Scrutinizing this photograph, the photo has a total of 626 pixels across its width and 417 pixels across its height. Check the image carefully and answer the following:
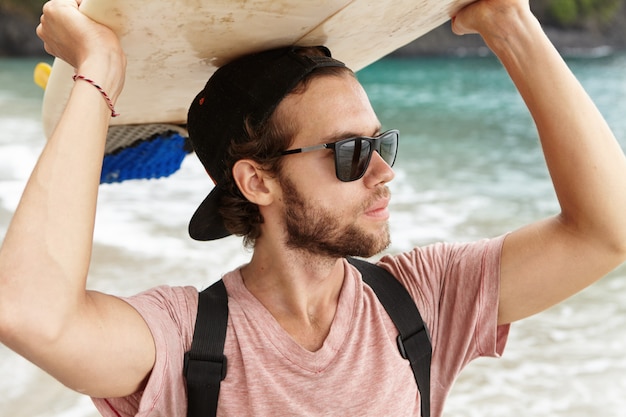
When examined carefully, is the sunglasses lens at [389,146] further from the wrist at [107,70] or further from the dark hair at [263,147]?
the wrist at [107,70]

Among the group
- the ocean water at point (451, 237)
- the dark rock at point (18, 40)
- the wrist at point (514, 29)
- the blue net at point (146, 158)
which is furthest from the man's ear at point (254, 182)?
the dark rock at point (18, 40)

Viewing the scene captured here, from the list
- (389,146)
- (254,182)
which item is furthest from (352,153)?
(254,182)

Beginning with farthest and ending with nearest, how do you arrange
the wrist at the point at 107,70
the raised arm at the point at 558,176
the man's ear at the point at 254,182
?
the man's ear at the point at 254,182 < the raised arm at the point at 558,176 < the wrist at the point at 107,70

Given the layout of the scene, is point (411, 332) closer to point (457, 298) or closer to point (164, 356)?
point (457, 298)

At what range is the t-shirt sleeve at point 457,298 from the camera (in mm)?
1792

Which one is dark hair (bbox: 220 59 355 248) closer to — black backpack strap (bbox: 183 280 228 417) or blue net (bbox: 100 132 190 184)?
black backpack strap (bbox: 183 280 228 417)

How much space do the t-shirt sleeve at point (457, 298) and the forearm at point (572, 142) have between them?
0.21 m

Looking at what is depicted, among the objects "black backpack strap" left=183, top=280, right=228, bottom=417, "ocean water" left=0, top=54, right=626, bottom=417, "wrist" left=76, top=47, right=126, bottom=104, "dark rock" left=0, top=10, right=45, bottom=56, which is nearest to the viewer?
"wrist" left=76, top=47, right=126, bottom=104

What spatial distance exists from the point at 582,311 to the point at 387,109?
46.4 feet

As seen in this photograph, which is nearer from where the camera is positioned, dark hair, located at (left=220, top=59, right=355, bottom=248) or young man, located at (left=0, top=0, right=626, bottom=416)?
young man, located at (left=0, top=0, right=626, bottom=416)

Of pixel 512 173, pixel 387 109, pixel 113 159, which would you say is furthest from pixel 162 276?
pixel 387 109

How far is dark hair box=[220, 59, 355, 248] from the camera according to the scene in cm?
175

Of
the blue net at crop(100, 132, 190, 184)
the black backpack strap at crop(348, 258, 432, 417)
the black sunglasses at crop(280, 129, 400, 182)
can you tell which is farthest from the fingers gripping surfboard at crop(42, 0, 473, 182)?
the black backpack strap at crop(348, 258, 432, 417)

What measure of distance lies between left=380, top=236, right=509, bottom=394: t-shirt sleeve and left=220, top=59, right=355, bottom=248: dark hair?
1.31ft
